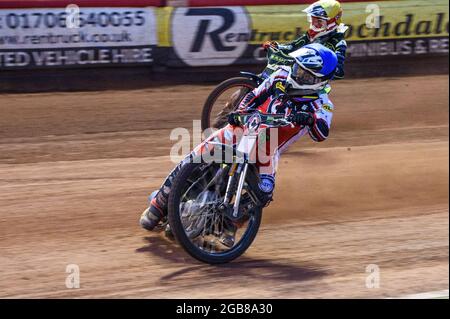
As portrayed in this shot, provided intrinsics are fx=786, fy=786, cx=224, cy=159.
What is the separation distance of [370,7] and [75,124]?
6.34m

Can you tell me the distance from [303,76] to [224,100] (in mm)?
2184

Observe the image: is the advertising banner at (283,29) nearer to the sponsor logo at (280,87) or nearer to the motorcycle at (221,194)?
the sponsor logo at (280,87)

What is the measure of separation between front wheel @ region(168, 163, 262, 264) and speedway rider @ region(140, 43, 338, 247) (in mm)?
96

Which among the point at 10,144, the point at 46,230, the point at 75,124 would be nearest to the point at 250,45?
the point at 75,124

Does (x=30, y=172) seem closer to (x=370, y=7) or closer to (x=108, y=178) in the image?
(x=108, y=178)

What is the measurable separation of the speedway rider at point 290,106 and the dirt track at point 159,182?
476mm

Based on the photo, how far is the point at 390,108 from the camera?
1277 cm

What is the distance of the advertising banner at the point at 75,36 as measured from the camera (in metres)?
11.9

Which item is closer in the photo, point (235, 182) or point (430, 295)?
point (430, 295)

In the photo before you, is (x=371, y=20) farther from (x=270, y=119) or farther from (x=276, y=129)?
(x=270, y=119)

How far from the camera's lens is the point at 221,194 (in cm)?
616

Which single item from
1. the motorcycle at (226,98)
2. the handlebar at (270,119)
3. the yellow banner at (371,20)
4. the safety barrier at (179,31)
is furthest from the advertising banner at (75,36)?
the handlebar at (270,119)

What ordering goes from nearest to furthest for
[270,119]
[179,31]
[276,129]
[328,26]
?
1. [270,119]
2. [276,129]
3. [328,26]
4. [179,31]

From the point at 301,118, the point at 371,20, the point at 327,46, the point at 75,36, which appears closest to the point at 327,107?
the point at 301,118
